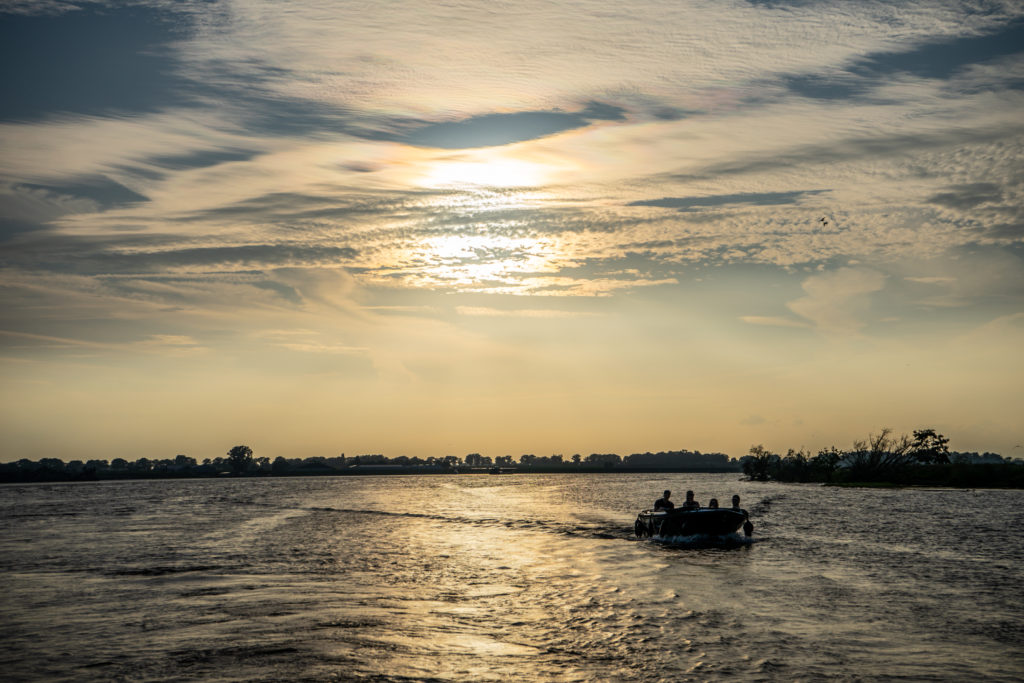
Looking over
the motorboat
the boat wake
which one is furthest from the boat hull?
the boat wake

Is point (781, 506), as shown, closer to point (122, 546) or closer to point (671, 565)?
point (671, 565)

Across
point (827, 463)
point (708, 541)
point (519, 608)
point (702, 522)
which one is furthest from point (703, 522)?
point (827, 463)

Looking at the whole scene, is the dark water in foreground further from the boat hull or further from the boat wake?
the boat hull

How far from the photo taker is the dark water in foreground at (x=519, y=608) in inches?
812

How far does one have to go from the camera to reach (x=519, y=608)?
94.5 feet

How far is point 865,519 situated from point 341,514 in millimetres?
51291

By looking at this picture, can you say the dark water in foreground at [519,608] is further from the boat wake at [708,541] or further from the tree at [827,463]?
the tree at [827,463]

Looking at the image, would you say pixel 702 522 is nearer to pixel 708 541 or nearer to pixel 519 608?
pixel 708 541

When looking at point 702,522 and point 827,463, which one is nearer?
point 702,522

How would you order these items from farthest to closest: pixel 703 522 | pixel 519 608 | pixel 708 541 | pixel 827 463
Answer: pixel 827 463 → pixel 703 522 → pixel 708 541 → pixel 519 608

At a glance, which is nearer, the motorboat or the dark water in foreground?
the dark water in foreground

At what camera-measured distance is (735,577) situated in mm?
36062

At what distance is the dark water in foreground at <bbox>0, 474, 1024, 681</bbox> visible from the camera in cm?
2062

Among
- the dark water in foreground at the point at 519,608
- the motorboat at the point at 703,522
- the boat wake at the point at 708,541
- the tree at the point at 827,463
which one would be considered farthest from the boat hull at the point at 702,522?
the tree at the point at 827,463
